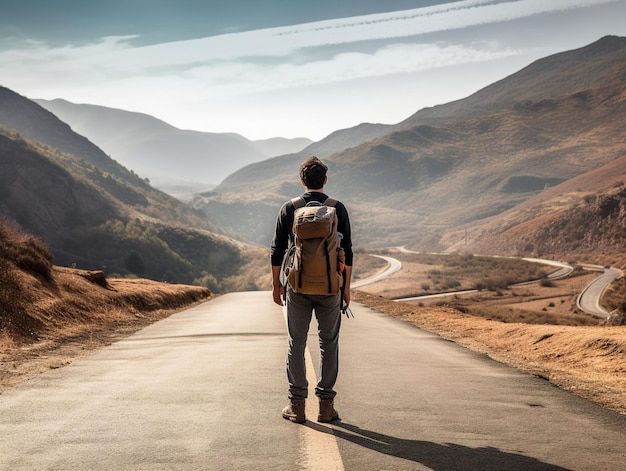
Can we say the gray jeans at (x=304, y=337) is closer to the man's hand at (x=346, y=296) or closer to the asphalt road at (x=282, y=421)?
the man's hand at (x=346, y=296)

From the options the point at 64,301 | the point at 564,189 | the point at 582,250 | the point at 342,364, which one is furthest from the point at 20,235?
the point at 564,189

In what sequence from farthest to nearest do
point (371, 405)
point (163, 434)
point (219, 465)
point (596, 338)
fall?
point (596, 338)
point (371, 405)
point (163, 434)
point (219, 465)

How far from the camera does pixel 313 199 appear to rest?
20.7 feet

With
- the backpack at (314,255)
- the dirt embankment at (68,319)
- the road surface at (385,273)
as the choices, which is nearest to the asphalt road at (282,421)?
the backpack at (314,255)

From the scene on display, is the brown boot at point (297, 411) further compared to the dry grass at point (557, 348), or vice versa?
the dry grass at point (557, 348)

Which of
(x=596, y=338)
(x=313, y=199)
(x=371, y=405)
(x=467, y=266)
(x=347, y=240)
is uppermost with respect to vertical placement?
(x=313, y=199)

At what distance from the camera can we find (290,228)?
20.7 ft

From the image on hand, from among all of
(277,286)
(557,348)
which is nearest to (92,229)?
(557,348)

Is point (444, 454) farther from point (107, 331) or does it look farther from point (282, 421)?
point (107, 331)

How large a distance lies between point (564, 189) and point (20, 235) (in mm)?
155385

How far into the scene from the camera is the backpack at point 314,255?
5.93 metres

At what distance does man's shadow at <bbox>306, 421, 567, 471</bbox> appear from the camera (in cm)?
479

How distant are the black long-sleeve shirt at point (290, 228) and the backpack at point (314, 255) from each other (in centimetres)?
23

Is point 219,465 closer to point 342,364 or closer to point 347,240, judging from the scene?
point 347,240
